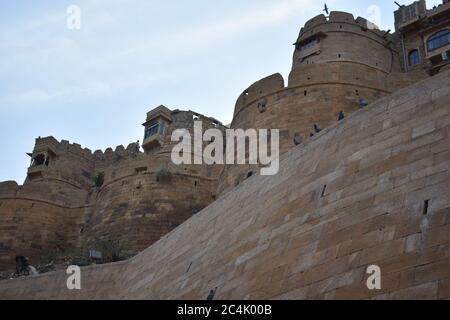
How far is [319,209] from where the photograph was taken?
725 centimetres

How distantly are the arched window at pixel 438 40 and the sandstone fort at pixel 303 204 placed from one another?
0.17 feet

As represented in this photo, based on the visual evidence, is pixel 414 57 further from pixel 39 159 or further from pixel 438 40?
pixel 39 159

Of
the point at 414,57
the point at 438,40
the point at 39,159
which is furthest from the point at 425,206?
the point at 39,159

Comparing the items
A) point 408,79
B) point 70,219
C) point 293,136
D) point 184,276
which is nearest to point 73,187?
point 70,219

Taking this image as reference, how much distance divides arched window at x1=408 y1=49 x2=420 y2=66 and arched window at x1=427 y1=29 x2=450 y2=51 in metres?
1.02

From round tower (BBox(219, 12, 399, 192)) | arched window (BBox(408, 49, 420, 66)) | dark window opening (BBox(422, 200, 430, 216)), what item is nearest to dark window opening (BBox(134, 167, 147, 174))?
round tower (BBox(219, 12, 399, 192))

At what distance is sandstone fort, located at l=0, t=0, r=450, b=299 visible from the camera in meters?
5.85

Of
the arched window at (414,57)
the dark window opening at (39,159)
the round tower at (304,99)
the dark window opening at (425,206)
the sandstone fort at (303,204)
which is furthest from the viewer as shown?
the dark window opening at (39,159)

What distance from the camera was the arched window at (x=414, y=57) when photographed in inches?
948

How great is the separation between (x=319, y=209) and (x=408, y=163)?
1.30 metres

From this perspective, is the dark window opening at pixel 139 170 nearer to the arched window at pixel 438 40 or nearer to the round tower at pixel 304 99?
the round tower at pixel 304 99

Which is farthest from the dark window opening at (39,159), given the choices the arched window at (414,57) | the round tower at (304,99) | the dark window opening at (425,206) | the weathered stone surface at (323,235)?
the dark window opening at (425,206)

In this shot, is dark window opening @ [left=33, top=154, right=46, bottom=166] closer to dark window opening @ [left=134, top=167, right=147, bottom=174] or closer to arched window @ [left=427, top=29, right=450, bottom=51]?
dark window opening @ [left=134, top=167, right=147, bottom=174]

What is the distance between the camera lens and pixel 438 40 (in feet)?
75.1
